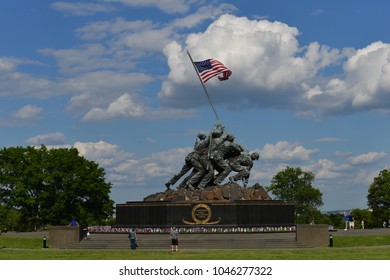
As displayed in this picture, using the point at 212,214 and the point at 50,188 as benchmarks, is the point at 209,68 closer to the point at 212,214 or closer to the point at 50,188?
the point at 212,214

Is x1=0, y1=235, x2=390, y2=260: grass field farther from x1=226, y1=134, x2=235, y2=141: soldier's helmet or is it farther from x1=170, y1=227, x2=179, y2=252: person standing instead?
x1=226, y1=134, x2=235, y2=141: soldier's helmet

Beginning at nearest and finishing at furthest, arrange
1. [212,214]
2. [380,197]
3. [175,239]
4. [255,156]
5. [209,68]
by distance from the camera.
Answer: [175,239] → [212,214] → [209,68] → [255,156] → [380,197]

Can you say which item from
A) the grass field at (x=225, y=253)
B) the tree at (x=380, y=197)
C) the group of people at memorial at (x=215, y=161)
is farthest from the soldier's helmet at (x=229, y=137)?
the tree at (x=380, y=197)

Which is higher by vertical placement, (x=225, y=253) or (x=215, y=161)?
(x=215, y=161)

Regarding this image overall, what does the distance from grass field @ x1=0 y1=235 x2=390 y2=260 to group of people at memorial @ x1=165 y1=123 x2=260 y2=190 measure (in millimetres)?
10859

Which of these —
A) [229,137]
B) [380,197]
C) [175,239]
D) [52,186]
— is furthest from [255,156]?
[380,197]

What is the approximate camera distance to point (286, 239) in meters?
39.0

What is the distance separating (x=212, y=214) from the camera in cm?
4444

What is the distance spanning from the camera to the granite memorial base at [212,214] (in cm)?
4434

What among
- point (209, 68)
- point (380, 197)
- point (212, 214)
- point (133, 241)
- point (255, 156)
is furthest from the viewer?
point (380, 197)

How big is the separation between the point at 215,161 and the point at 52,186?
32.1 m

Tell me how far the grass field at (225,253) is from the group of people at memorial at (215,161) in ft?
35.6
